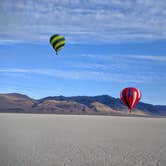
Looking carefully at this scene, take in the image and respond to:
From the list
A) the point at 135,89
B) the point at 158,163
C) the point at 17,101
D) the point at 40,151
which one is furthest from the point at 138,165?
Answer: the point at 17,101

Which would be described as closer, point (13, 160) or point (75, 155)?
point (13, 160)

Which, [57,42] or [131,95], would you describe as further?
[131,95]

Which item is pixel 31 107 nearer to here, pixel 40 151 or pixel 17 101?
pixel 17 101

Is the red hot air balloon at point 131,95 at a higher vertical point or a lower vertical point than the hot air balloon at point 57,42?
lower

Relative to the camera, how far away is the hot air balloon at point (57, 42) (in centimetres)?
2733

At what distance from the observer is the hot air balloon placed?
89.7 feet

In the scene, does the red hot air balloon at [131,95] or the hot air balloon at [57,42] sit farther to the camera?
the red hot air balloon at [131,95]

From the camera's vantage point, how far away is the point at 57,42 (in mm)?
27344

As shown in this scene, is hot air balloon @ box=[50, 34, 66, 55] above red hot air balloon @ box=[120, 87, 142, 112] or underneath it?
above

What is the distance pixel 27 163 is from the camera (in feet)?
29.6

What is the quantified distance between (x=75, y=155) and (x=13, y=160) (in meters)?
1.96

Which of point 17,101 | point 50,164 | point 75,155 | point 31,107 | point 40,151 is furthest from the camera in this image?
point 17,101

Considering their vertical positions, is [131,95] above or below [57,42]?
below

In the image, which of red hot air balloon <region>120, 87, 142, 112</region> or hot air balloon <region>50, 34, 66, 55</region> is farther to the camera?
red hot air balloon <region>120, 87, 142, 112</region>
